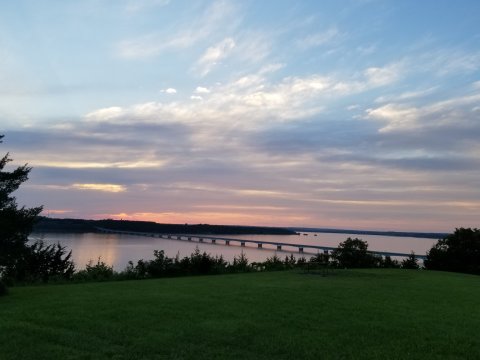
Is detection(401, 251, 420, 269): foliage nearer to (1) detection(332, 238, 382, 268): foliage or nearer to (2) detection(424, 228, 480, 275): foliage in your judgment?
(2) detection(424, 228, 480, 275): foliage

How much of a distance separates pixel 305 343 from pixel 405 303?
194 inches

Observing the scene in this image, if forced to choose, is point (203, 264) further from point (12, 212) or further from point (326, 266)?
point (12, 212)

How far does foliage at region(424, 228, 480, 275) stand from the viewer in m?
23.8

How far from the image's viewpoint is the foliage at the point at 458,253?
23.8m

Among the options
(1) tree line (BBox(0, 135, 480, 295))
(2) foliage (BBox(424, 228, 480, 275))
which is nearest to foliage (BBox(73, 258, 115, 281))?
(1) tree line (BBox(0, 135, 480, 295))

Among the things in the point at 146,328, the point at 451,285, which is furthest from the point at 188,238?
the point at 146,328

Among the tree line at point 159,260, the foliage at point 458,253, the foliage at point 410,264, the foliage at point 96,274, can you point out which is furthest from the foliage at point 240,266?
the foliage at point 458,253

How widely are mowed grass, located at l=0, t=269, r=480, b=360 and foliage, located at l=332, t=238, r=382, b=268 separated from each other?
12045 millimetres

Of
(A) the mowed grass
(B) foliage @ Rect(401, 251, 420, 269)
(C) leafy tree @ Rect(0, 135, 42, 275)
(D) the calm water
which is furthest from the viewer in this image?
(D) the calm water

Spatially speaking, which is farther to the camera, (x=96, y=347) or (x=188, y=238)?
(x=188, y=238)

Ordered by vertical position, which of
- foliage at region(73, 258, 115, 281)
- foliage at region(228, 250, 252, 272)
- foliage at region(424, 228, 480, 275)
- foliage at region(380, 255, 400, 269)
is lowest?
foliage at region(73, 258, 115, 281)

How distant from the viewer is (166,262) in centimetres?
1895

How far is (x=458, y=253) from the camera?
79.3 ft

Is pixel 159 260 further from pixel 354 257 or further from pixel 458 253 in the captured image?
pixel 458 253
